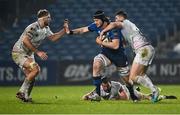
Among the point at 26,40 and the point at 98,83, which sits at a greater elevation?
the point at 26,40

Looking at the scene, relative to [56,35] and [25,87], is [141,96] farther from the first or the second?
[25,87]

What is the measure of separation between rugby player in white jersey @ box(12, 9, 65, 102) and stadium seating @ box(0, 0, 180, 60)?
1232 cm

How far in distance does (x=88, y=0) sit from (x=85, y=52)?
11.5 feet

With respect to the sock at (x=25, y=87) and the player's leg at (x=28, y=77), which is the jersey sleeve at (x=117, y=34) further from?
the sock at (x=25, y=87)

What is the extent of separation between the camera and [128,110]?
14.8 metres

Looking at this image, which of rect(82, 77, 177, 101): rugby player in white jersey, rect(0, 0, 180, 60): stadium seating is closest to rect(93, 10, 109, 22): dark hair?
rect(82, 77, 177, 101): rugby player in white jersey

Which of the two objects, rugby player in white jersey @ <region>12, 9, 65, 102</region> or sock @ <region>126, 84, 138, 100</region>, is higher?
rugby player in white jersey @ <region>12, 9, 65, 102</region>

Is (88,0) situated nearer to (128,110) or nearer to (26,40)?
(26,40)

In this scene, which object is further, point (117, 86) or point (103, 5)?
point (103, 5)

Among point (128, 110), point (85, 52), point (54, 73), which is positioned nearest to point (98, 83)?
point (128, 110)

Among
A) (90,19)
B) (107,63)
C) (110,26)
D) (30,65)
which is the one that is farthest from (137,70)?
(90,19)

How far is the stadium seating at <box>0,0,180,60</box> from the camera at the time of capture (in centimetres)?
3034

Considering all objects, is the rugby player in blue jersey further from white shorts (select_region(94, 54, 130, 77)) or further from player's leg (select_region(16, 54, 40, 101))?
player's leg (select_region(16, 54, 40, 101))

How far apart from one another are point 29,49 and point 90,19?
14599mm
